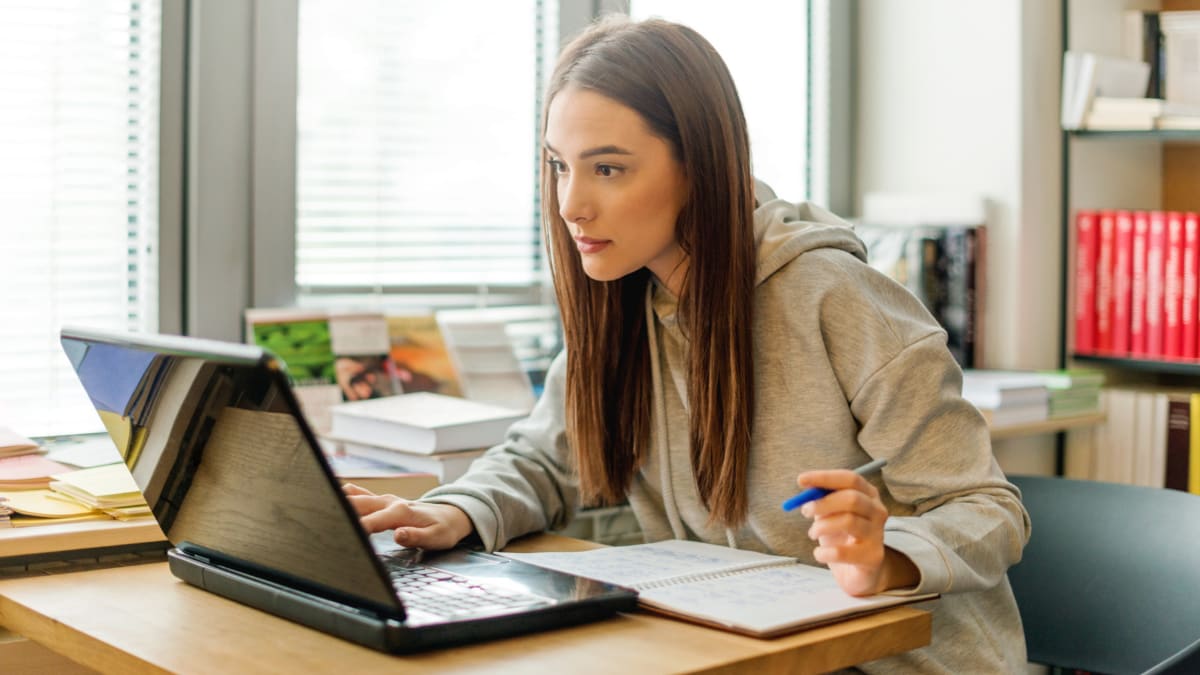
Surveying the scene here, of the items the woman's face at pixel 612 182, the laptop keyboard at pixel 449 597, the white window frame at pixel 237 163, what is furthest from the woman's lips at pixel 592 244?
the white window frame at pixel 237 163

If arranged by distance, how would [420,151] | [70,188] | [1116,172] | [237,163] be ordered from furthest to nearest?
[1116,172] → [420,151] → [237,163] → [70,188]

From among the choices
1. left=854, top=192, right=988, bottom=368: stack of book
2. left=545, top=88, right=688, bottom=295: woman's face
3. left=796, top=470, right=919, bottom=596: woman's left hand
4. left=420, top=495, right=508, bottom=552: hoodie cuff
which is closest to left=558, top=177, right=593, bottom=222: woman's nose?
left=545, top=88, right=688, bottom=295: woman's face

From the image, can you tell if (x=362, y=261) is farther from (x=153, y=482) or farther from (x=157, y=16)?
(x=153, y=482)

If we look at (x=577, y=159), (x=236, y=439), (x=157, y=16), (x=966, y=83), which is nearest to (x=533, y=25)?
(x=157, y=16)

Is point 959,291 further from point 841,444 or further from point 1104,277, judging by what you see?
point 841,444

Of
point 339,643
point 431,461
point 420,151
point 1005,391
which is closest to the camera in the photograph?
point 339,643

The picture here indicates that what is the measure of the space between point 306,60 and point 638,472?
3.08 ft

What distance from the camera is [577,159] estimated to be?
4.59 feet

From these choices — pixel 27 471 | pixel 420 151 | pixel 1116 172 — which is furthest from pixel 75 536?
pixel 1116 172

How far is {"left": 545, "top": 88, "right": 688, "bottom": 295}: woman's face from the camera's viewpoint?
1393 millimetres

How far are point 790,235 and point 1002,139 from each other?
1.37 metres

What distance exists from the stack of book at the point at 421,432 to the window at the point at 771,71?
1.05 metres

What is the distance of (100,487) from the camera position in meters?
1.40

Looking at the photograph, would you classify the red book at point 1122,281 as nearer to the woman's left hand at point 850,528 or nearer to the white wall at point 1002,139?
the white wall at point 1002,139
